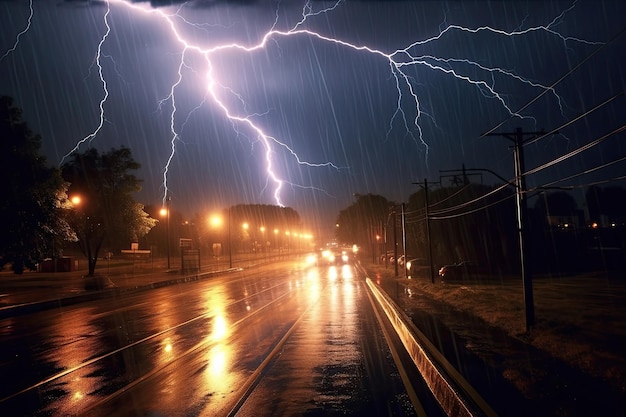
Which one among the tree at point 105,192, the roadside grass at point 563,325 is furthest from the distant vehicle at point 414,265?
the tree at point 105,192

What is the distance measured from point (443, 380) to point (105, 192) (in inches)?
1564

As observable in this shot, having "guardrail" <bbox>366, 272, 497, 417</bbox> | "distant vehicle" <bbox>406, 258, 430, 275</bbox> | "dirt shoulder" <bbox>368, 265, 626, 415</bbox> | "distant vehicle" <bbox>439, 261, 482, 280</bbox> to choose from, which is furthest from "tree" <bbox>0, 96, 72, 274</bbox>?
"distant vehicle" <bbox>406, 258, 430, 275</bbox>

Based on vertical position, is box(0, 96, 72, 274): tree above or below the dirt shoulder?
above

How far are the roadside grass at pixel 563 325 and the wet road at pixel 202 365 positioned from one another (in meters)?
2.51

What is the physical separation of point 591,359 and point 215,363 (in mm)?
6915

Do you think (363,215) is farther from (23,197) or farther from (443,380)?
(443,380)

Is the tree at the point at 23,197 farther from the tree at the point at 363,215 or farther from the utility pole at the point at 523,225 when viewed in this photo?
the tree at the point at 363,215

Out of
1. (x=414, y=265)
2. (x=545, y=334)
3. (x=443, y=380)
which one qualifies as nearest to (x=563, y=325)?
(x=545, y=334)

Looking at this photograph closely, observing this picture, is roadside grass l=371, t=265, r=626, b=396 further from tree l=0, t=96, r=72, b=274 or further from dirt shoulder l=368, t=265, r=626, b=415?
tree l=0, t=96, r=72, b=274

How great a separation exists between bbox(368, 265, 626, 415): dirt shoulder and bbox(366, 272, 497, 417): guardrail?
2.76ft

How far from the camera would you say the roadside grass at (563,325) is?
8773 millimetres

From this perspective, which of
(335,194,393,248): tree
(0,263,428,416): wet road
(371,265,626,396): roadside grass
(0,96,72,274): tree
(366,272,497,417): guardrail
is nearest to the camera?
(366,272,497,417): guardrail

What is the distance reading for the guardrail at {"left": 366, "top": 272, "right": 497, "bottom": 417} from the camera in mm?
6367

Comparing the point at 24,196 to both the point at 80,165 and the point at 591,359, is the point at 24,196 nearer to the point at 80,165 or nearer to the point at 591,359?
the point at 80,165
